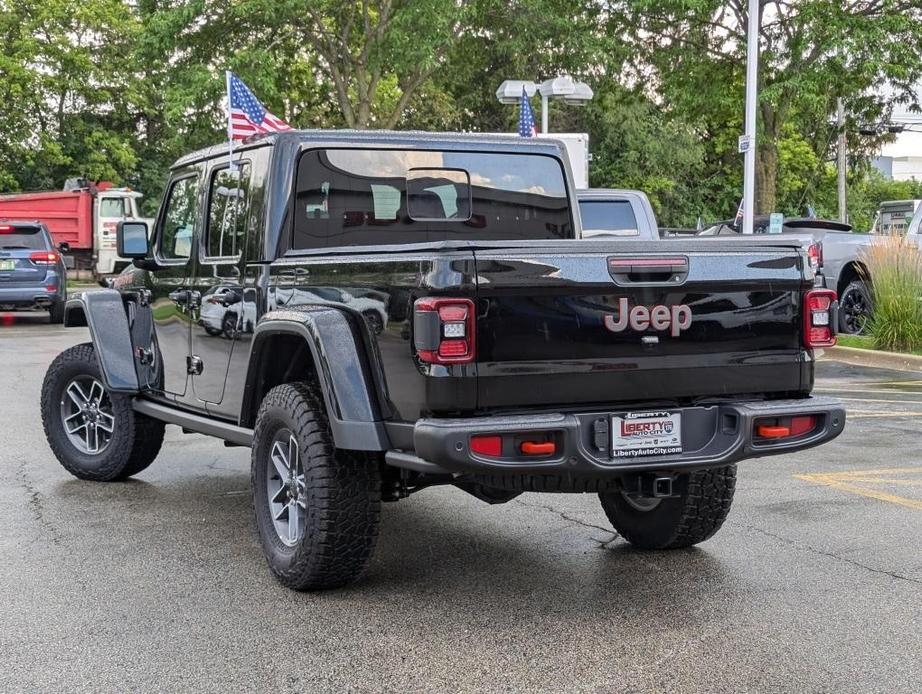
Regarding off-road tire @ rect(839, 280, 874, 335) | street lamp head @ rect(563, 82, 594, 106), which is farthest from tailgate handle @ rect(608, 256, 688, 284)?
street lamp head @ rect(563, 82, 594, 106)

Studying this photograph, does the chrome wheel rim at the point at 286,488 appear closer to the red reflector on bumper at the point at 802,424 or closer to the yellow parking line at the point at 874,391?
the red reflector on bumper at the point at 802,424

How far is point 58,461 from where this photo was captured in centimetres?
779

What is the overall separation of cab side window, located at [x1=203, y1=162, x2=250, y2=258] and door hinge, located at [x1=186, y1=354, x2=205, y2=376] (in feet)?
1.74

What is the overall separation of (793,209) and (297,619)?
49258 millimetres

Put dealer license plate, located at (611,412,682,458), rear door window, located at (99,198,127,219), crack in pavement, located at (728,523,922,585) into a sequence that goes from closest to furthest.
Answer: dealer license plate, located at (611,412,682,458)
crack in pavement, located at (728,523,922,585)
rear door window, located at (99,198,127,219)

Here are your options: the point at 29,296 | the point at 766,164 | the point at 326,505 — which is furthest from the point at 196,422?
the point at 766,164

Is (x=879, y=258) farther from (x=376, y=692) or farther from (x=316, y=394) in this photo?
(x=376, y=692)

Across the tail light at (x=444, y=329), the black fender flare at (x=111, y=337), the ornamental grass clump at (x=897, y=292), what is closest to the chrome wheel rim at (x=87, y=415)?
the black fender flare at (x=111, y=337)

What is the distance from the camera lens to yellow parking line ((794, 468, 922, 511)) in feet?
21.7

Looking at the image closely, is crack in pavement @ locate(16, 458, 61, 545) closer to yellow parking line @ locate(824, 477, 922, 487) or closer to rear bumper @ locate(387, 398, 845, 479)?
rear bumper @ locate(387, 398, 845, 479)

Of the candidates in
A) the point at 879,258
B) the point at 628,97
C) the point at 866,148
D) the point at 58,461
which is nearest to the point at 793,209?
the point at 866,148

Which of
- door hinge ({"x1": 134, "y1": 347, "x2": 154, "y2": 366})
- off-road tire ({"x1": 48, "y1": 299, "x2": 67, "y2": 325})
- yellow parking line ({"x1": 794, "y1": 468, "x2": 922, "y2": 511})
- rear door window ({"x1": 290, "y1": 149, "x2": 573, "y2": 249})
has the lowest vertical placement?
yellow parking line ({"x1": 794, "y1": 468, "x2": 922, "y2": 511})

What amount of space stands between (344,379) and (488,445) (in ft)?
2.33

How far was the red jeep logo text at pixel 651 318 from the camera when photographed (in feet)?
14.7
